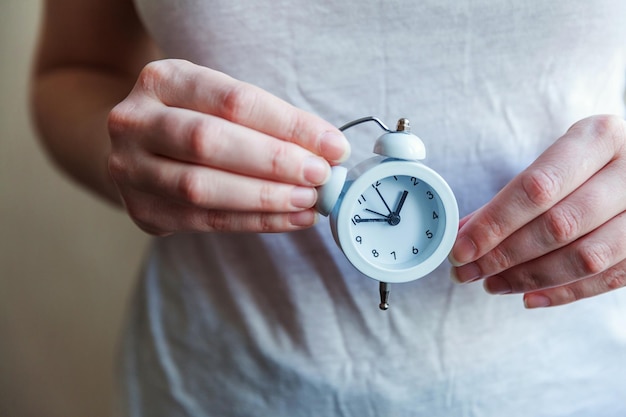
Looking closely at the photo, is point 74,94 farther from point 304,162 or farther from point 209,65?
point 304,162

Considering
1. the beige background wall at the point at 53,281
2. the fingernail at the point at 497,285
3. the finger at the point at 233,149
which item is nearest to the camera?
the finger at the point at 233,149

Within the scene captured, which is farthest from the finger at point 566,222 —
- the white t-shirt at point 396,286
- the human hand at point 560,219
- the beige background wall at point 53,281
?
the beige background wall at point 53,281

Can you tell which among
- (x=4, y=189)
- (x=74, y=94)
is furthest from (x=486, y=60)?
(x=4, y=189)

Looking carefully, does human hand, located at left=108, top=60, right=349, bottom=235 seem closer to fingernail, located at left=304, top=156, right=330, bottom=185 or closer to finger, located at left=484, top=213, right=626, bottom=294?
fingernail, located at left=304, top=156, right=330, bottom=185

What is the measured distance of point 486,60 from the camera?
26.9 inches

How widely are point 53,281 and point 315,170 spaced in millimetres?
1261

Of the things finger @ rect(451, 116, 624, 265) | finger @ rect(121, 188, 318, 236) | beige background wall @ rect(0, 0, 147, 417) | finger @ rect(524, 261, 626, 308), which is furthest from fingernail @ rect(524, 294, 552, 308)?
beige background wall @ rect(0, 0, 147, 417)

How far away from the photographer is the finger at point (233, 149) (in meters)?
0.53

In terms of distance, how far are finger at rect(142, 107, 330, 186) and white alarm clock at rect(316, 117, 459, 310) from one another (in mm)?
49

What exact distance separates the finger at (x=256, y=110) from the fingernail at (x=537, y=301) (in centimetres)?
26

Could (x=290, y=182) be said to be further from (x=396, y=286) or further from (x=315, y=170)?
(x=396, y=286)

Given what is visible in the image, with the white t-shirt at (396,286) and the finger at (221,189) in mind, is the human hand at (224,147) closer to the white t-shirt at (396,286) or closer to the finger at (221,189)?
the finger at (221,189)

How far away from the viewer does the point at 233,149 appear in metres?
0.54

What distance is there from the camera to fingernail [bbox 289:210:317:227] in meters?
0.58
